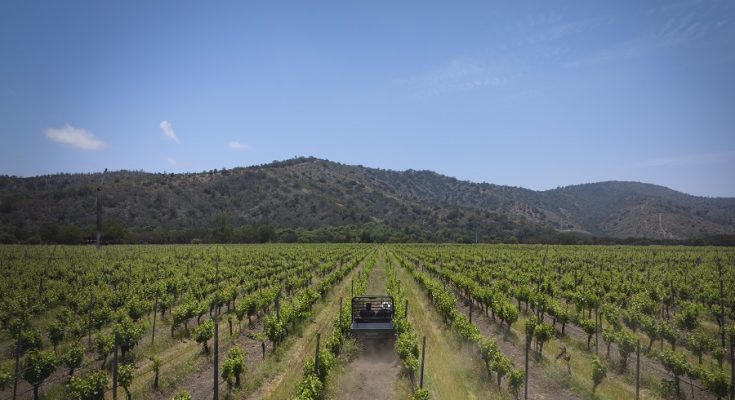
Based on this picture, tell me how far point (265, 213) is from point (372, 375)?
125m

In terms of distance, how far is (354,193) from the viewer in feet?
577

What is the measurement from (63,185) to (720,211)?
964ft

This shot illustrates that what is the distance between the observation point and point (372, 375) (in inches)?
596

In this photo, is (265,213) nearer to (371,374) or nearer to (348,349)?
(348,349)

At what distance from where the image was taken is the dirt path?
13531 millimetres

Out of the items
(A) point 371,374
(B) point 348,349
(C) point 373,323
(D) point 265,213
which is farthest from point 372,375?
(D) point 265,213

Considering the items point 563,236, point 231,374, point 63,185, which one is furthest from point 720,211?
point 63,185

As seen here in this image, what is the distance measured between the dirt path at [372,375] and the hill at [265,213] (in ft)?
265

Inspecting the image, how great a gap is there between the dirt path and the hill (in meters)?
80.6

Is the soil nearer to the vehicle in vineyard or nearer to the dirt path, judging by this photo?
the dirt path

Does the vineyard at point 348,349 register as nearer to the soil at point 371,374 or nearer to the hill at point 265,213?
the soil at point 371,374

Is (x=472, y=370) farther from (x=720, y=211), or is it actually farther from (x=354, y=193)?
(x=720, y=211)

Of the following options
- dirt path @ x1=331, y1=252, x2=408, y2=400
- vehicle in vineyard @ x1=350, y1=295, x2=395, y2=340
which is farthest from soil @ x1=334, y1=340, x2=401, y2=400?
vehicle in vineyard @ x1=350, y1=295, x2=395, y2=340

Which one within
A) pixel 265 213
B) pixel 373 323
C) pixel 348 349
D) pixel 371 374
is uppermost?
pixel 265 213
